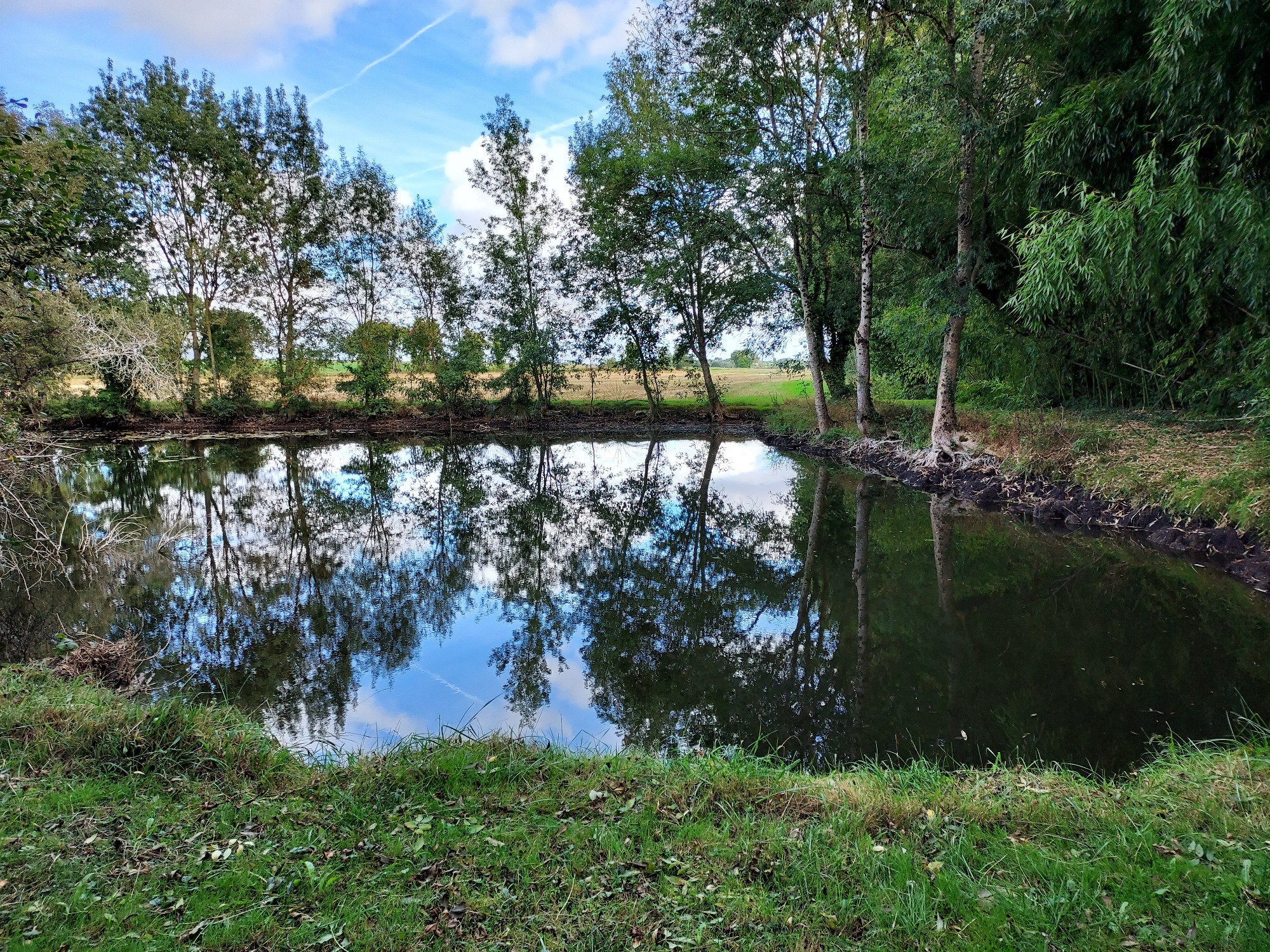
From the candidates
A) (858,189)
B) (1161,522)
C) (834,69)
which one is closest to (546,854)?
(1161,522)

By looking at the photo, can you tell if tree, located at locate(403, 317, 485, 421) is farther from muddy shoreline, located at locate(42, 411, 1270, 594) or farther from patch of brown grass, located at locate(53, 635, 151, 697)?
patch of brown grass, located at locate(53, 635, 151, 697)

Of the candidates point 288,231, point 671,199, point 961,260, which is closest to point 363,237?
point 288,231

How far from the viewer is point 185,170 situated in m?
23.1

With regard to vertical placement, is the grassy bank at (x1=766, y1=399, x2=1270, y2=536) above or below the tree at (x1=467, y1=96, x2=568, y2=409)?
below

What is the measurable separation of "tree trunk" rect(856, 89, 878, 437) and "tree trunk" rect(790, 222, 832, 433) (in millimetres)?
1671

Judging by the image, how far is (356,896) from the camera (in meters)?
2.50

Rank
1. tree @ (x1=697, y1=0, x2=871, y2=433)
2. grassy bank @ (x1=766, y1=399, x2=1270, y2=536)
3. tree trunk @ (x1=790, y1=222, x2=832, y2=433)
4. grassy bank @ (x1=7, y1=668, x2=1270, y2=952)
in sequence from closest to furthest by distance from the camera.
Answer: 1. grassy bank @ (x1=7, y1=668, x2=1270, y2=952)
2. grassy bank @ (x1=766, y1=399, x2=1270, y2=536)
3. tree @ (x1=697, y1=0, x2=871, y2=433)
4. tree trunk @ (x1=790, y1=222, x2=832, y2=433)

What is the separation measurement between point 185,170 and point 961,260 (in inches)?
1034

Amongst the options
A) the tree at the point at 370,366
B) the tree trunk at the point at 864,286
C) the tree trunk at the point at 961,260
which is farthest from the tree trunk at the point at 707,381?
the tree at the point at 370,366

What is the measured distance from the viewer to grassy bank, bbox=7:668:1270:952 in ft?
7.55

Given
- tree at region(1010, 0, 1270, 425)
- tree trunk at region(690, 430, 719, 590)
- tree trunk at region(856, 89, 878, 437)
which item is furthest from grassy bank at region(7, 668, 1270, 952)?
tree trunk at region(856, 89, 878, 437)

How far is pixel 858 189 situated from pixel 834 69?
3.57 metres

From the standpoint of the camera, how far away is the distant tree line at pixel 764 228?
25.3ft

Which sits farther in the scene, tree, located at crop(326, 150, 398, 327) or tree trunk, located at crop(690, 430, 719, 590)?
tree, located at crop(326, 150, 398, 327)
